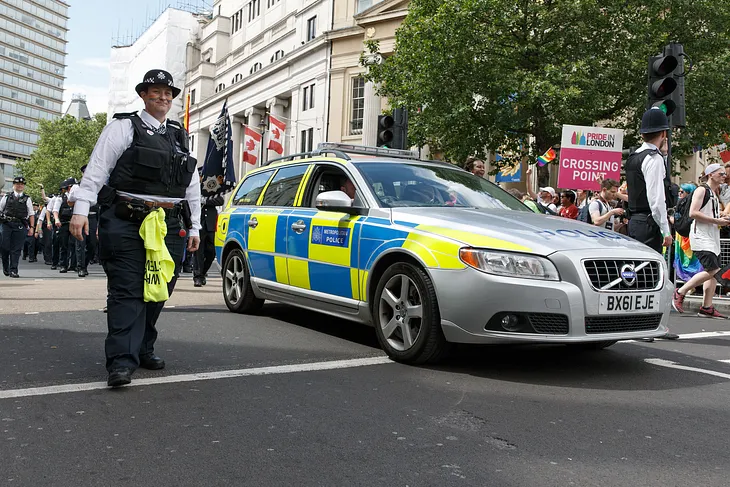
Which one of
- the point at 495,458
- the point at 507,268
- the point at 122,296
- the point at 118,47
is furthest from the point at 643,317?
the point at 118,47

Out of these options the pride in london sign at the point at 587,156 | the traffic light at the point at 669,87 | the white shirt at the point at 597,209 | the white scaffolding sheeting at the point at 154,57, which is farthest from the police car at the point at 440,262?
the white scaffolding sheeting at the point at 154,57

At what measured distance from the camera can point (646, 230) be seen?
6.94 meters

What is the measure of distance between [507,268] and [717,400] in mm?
1471

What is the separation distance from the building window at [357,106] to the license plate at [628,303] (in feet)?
128

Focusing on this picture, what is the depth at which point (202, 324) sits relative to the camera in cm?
712

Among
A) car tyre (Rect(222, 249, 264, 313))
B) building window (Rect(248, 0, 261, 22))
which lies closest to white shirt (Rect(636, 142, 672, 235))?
car tyre (Rect(222, 249, 264, 313))

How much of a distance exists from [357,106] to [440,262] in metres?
40.1

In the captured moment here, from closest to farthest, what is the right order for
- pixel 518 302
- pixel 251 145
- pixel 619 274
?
pixel 518 302
pixel 619 274
pixel 251 145

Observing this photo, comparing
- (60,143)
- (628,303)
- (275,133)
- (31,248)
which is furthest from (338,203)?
(60,143)

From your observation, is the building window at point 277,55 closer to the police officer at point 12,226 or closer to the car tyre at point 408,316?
the police officer at point 12,226

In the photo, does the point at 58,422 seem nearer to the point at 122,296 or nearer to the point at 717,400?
the point at 122,296

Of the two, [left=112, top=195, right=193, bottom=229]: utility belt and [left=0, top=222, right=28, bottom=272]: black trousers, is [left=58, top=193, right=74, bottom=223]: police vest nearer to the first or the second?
[left=0, top=222, right=28, bottom=272]: black trousers

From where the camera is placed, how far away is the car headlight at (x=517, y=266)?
480cm

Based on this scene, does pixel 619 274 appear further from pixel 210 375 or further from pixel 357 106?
pixel 357 106
